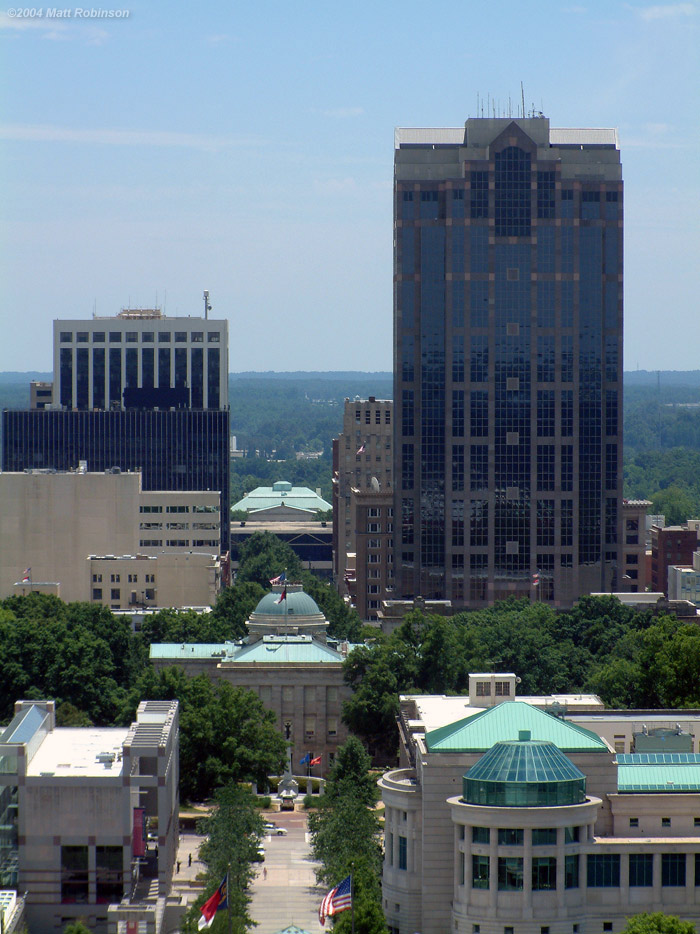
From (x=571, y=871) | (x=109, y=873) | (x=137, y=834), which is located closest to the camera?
(x=571, y=871)

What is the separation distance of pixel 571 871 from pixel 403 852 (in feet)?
37.5

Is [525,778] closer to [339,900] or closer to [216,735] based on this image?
[339,900]

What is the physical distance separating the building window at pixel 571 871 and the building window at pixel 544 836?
4.55 feet

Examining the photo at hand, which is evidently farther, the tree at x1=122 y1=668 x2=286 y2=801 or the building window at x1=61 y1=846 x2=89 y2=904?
the tree at x1=122 y1=668 x2=286 y2=801

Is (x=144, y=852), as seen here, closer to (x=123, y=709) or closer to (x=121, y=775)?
(x=121, y=775)

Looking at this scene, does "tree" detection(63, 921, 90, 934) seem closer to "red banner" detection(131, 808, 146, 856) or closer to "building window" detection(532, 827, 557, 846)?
"red banner" detection(131, 808, 146, 856)

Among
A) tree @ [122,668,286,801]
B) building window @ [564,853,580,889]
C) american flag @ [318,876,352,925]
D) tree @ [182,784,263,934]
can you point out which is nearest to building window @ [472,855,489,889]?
building window @ [564,853,580,889]

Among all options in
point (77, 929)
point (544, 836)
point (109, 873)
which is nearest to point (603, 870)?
point (544, 836)

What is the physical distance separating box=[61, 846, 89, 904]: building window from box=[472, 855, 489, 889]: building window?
2346 cm

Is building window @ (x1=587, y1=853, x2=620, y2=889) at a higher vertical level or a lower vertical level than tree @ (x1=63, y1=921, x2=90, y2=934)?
higher

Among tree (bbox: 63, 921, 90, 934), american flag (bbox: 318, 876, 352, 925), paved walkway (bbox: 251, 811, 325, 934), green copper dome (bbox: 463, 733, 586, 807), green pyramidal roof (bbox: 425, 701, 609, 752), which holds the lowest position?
paved walkway (bbox: 251, 811, 325, 934)

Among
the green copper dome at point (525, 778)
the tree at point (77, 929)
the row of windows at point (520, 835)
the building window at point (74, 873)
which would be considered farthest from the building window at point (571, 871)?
the building window at point (74, 873)

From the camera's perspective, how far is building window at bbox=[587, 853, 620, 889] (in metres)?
119

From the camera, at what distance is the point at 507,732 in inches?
4985
